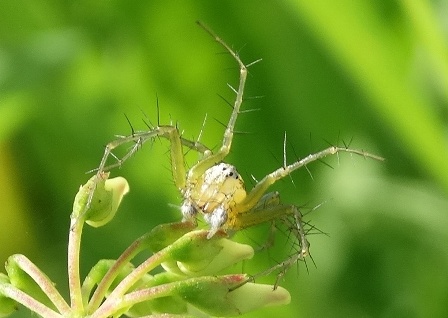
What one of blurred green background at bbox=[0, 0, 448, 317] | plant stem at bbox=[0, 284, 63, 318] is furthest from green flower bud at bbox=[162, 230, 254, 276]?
blurred green background at bbox=[0, 0, 448, 317]

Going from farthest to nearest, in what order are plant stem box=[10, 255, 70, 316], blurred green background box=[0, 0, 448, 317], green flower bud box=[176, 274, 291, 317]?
blurred green background box=[0, 0, 448, 317] < green flower bud box=[176, 274, 291, 317] < plant stem box=[10, 255, 70, 316]

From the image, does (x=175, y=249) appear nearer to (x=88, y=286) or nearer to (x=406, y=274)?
(x=88, y=286)

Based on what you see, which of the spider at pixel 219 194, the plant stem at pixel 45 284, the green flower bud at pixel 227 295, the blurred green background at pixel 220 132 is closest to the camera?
the plant stem at pixel 45 284

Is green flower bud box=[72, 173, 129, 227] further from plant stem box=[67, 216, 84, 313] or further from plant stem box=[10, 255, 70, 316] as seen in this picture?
plant stem box=[10, 255, 70, 316]

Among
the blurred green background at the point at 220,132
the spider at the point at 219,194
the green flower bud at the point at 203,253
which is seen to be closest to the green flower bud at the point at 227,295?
the green flower bud at the point at 203,253

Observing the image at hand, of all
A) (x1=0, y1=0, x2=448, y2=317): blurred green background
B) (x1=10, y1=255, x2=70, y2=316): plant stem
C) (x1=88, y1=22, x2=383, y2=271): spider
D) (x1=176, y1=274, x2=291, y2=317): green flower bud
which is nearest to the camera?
(x1=10, y1=255, x2=70, y2=316): plant stem

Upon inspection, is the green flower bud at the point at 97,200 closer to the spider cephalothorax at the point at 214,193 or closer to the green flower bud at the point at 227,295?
the spider cephalothorax at the point at 214,193

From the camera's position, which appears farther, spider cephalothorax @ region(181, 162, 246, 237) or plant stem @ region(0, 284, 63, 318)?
spider cephalothorax @ region(181, 162, 246, 237)

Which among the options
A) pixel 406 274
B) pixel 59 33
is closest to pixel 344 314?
pixel 406 274
